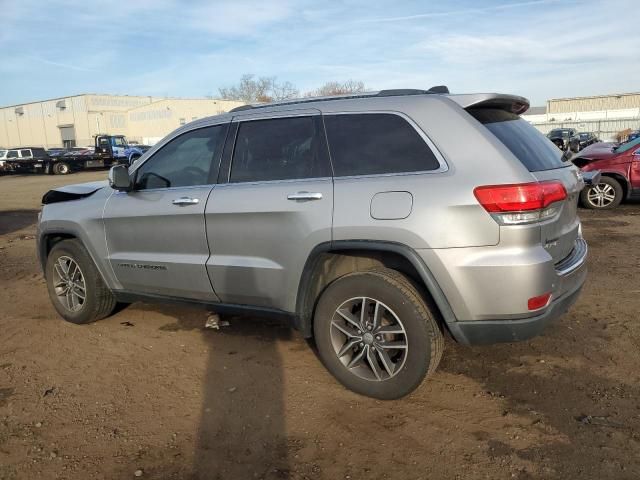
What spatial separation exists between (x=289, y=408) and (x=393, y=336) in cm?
80

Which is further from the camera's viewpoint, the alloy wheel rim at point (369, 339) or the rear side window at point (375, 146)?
the alloy wheel rim at point (369, 339)

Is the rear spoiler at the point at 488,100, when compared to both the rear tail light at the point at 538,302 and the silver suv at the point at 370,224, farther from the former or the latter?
the rear tail light at the point at 538,302

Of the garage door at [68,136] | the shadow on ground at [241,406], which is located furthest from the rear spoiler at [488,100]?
the garage door at [68,136]

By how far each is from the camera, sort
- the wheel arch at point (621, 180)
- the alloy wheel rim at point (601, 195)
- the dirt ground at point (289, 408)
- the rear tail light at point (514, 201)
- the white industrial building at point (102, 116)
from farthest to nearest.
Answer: the white industrial building at point (102, 116) → the alloy wheel rim at point (601, 195) → the wheel arch at point (621, 180) → the rear tail light at point (514, 201) → the dirt ground at point (289, 408)

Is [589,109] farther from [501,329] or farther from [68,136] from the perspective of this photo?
[501,329]

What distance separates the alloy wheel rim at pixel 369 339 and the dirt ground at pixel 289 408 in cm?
22

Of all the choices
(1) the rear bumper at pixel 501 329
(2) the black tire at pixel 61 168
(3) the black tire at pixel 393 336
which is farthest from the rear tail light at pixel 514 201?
(2) the black tire at pixel 61 168

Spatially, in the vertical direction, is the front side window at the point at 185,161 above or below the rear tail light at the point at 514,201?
above

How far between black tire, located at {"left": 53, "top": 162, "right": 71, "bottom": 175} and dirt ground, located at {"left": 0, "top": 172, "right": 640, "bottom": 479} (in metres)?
28.2

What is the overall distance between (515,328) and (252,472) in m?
1.63

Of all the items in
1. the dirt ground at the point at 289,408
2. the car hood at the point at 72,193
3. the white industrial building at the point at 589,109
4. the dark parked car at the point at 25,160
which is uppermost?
the white industrial building at the point at 589,109

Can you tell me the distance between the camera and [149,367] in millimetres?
3992

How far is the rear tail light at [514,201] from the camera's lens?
9.32 ft

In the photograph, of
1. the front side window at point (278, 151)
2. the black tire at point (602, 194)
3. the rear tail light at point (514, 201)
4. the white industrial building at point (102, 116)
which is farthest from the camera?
the white industrial building at point (102, 116)
